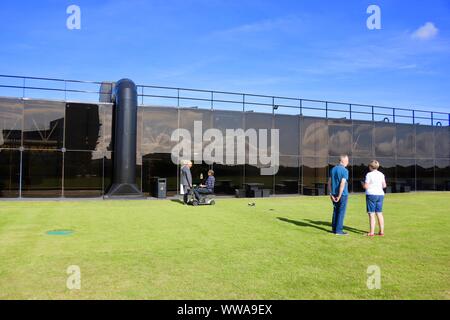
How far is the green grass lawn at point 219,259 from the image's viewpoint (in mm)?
5176

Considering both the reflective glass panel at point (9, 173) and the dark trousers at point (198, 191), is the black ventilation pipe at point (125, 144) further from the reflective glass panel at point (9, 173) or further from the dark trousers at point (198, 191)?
the dark trousers at point (198, 191)

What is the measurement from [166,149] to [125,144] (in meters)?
3.11

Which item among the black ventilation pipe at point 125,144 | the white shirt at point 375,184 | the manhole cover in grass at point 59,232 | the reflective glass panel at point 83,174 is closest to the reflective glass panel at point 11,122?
the reflective glass panel at point 83,174

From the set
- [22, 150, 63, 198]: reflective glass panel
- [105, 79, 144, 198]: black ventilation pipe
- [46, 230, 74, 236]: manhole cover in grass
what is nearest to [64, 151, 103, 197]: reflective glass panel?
[22, 150, 63, 198]: reflective glass panel

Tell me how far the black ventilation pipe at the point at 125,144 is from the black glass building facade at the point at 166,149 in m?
1.52

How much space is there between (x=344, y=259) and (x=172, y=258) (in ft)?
10.0

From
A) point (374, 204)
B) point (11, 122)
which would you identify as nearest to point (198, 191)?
point (374, 204)

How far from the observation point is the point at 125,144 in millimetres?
20875

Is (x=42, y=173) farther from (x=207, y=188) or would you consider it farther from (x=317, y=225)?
(x=317, y=225)
